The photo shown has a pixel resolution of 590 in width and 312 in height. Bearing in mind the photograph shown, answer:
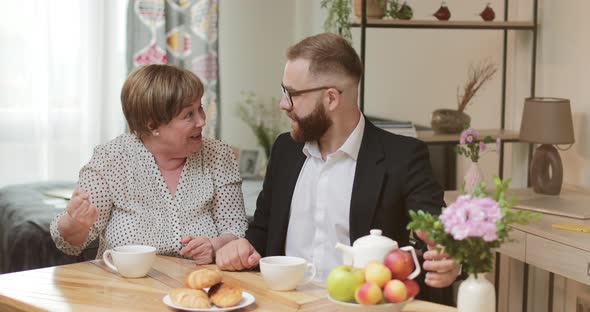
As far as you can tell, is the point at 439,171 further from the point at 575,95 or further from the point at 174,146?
the point at 174,146

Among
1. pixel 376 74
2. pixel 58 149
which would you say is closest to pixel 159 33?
pixel 58 149

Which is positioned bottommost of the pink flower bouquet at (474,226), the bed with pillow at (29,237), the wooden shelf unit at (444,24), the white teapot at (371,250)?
the bed with pillow at (29,237)

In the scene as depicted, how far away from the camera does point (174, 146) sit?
8.17 ft

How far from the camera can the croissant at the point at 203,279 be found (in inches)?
74.9

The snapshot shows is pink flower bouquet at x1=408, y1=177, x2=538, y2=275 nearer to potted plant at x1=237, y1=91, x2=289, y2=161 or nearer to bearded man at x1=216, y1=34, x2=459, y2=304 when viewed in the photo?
bearded man at x1=216, y1=34, x2=459, y2=304

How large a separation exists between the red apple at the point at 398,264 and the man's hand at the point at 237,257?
569mm

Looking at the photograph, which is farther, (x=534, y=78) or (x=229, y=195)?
(x=534, y=78)

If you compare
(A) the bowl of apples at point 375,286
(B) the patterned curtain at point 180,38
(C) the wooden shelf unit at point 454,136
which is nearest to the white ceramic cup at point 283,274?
(A) the bowl of apples at point 375,286

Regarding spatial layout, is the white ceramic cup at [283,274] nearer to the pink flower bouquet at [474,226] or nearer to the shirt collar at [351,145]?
the pink flower bouquet at [474,226]

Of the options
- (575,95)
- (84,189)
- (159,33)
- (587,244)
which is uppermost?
(159,33)

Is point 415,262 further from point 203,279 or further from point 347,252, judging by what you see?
point 203,279

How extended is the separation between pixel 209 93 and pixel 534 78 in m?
2.16

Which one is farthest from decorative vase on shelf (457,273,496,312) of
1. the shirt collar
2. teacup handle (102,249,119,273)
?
teacup handle (102,249,119,273)

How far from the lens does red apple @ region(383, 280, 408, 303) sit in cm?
164
